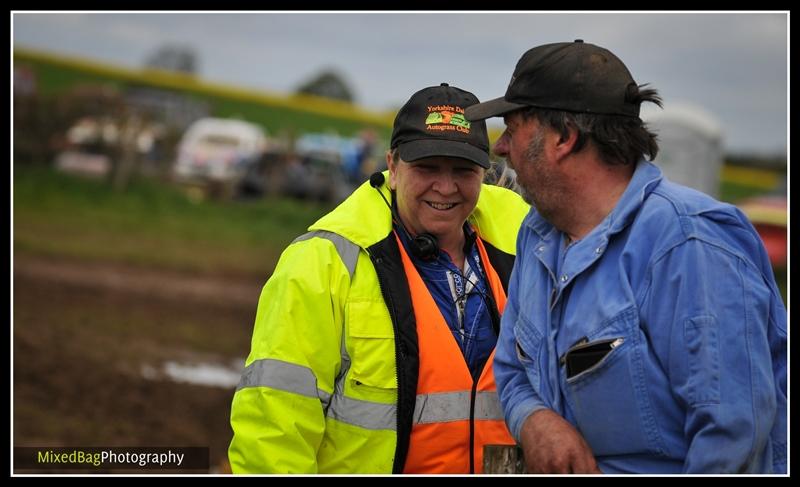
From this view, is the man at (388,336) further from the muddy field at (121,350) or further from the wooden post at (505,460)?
the muddy field at (121,350)

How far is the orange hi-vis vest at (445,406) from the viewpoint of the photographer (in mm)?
3260

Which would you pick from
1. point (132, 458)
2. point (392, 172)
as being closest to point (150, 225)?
point (132, 458)

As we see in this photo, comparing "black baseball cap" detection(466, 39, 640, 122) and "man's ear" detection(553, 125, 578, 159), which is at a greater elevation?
"black baseball cap" detection(466, 39, 640, 122)

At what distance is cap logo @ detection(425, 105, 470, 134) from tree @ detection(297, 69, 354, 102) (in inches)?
1524

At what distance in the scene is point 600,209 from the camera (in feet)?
8.97

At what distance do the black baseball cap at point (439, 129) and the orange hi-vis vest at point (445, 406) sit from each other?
0.44 m

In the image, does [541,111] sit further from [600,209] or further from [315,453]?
[315,453]

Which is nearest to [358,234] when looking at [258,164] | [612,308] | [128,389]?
[612,308]

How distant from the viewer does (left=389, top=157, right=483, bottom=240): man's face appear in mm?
3463

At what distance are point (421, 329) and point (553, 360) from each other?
2.16 ft

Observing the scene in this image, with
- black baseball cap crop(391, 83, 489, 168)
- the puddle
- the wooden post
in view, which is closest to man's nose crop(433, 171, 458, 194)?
black baseball cap crop(391, 83, 489, 168)

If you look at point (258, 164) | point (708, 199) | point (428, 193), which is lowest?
point (708, 199)

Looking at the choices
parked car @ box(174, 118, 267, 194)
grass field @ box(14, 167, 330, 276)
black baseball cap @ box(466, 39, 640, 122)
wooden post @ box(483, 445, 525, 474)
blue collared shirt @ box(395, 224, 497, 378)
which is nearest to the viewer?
black baseball cap @ box(466, 39, 640, 122)

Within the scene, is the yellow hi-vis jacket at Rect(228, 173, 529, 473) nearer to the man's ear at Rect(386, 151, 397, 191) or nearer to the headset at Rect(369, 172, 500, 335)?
the headset at Rect(369, 172, 500, 335)
